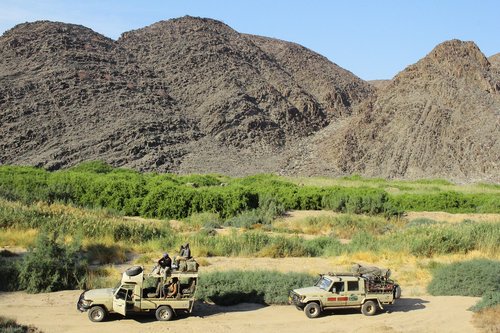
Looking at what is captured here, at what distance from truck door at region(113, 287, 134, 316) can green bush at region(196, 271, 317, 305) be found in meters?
2.26

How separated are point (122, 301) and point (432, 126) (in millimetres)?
52537

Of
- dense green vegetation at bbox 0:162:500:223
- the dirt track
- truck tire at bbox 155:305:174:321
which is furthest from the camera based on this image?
dense green vegetation at bbox 0:162:500:223

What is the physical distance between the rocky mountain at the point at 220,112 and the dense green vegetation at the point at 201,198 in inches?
800

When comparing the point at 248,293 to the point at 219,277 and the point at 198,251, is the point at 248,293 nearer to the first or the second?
the point at 219,277

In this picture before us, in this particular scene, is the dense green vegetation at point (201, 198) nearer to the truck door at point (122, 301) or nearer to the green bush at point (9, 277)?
the green bush at point (9, 277)

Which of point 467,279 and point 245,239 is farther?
point 245,239

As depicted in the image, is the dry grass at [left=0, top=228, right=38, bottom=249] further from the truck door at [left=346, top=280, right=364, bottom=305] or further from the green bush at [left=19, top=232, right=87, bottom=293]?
the truck door at [left=346, top=280, right=364, bottom=305]

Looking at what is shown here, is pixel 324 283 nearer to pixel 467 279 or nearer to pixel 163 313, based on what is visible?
pixel 163 313

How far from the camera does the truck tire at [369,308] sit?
40.5 feet

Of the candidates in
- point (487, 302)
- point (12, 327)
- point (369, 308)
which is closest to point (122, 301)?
point (12, 327)

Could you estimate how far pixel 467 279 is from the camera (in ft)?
46.8

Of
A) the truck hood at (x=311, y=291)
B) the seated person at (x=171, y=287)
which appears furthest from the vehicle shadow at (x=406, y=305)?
the seated person at (x=171, y=287)

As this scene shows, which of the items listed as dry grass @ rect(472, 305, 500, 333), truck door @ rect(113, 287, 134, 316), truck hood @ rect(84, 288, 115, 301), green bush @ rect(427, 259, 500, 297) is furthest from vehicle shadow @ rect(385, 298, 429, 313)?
truck hood @ rect(84, 288, 115, 301)

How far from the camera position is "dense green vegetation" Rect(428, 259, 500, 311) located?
13953mm
